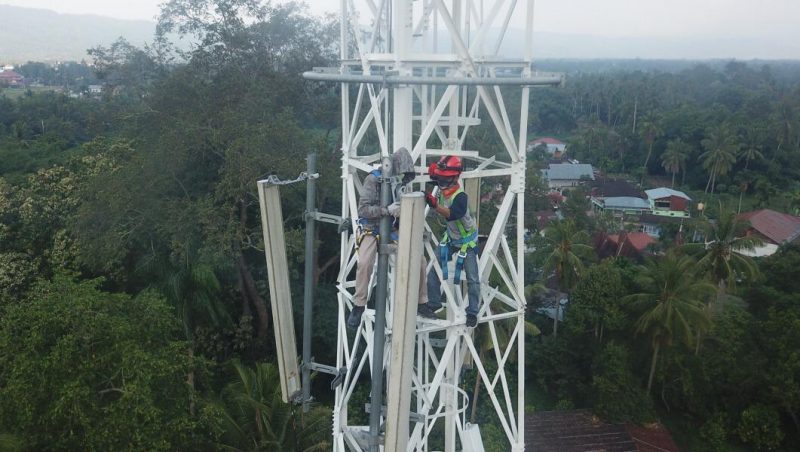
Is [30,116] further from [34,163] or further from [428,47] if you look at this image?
[428,47]

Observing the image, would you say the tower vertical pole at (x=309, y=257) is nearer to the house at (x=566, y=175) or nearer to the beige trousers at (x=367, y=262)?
the beige trousers at (x=367, y=262)

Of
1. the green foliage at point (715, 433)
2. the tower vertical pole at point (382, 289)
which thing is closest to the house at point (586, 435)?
the green foliage at point (715, 433)

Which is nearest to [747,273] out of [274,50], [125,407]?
[274,50]

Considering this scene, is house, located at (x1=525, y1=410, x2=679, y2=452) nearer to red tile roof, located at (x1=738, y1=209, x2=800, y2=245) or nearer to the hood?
the hood

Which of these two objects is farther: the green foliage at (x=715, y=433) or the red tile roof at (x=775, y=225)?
the red tile roof at (x=775, y=225)

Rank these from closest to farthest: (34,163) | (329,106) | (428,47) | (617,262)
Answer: (428,47) → (329,106) → (617,262) → (34,163)

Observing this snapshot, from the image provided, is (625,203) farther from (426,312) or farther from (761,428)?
(426,312)
